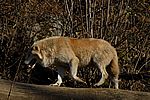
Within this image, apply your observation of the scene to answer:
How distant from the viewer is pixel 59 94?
17.8 ft

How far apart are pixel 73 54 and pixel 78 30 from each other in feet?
5.76

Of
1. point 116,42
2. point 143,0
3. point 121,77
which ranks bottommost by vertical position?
point 121,77

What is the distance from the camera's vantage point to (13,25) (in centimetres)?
1065

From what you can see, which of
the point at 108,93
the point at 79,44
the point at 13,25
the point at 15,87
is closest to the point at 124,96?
the point at 108,93

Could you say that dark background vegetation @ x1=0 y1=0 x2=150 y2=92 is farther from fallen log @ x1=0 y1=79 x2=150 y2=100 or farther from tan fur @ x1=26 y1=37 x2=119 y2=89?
fallen log @ x1=0 y1=79 x2=150 y2=100

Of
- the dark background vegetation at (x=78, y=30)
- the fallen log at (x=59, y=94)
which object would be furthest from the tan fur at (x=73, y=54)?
the fallen log at (x=59, y=94)

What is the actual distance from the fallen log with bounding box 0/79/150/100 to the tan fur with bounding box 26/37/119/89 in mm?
2229

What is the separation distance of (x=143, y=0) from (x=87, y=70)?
324 cm

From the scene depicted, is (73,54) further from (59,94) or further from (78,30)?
(59,94)

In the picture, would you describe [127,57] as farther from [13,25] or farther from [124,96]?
[124,96]

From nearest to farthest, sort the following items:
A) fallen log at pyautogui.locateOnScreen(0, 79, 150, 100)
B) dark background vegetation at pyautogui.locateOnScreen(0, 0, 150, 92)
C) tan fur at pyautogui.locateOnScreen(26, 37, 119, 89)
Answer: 1. fallen log at pyautogui.locateOnScreen(0, 79, 150, 100)
2. tan fur at pyautogui.locateOnScreen(26, 37, 119, 89)
3. dark background vegetation at pyautogui.locateOnScreen(0, 0, 150, 92)

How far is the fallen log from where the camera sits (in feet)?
17.5

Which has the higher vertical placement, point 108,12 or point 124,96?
point 108,12

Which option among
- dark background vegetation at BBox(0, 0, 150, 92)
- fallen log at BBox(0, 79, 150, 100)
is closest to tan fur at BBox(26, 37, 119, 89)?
dark background vegetation at BBox(0, 0, 150, 92)
